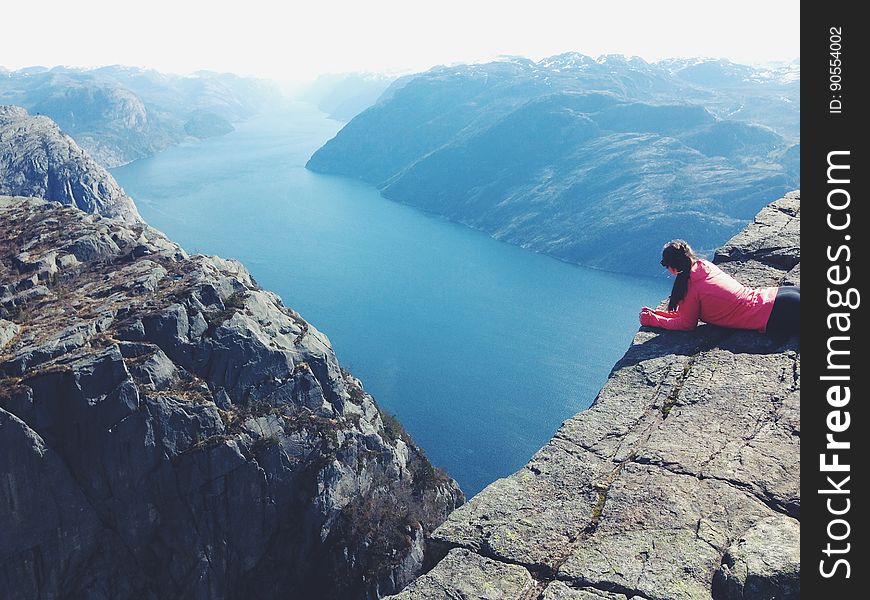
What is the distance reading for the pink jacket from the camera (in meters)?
9.36

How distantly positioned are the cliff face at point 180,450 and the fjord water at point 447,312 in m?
25.8

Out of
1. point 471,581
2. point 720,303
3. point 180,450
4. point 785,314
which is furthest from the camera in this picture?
point 180,450

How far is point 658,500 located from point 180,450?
3917cm

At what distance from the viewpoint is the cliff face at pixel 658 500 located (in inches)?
231

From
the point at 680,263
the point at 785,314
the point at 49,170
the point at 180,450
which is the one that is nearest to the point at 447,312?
the point at 180,450

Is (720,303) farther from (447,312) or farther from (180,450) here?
(447,312)

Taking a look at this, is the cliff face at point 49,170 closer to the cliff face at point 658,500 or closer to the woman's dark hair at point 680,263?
the woman's dark hair at point 680,263

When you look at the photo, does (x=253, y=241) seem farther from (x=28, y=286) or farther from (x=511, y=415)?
(x=28, y=286)

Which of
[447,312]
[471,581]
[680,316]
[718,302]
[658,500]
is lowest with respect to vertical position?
[447,312]

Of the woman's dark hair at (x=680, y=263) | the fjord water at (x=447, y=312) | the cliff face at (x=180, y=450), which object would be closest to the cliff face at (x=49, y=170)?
the fjord water at (x=447, y=312)

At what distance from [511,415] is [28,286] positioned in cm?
5518

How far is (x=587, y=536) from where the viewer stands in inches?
255

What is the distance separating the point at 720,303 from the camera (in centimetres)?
959
